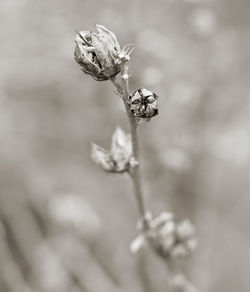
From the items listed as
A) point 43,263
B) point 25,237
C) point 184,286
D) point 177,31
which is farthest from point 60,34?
point 184,286

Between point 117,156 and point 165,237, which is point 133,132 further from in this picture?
point 165,237

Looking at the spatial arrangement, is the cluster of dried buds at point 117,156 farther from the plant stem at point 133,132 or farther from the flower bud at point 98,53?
the flower bud at point 98,53

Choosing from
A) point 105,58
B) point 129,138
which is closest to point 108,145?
point 129,138

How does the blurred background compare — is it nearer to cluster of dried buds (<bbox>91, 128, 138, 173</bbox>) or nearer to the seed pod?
cluster of dried buds (<bbox>91, 128, 138, 173</bbox>)

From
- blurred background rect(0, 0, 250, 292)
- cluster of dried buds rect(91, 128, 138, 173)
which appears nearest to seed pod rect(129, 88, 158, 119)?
cluster of dried buds rect(91, 128, 138, 173)

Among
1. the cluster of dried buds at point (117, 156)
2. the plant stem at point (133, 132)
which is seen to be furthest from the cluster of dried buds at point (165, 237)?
the cluster of dried buds at point (117, 156)

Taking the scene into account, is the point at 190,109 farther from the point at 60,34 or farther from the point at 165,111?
the point at 60,34
